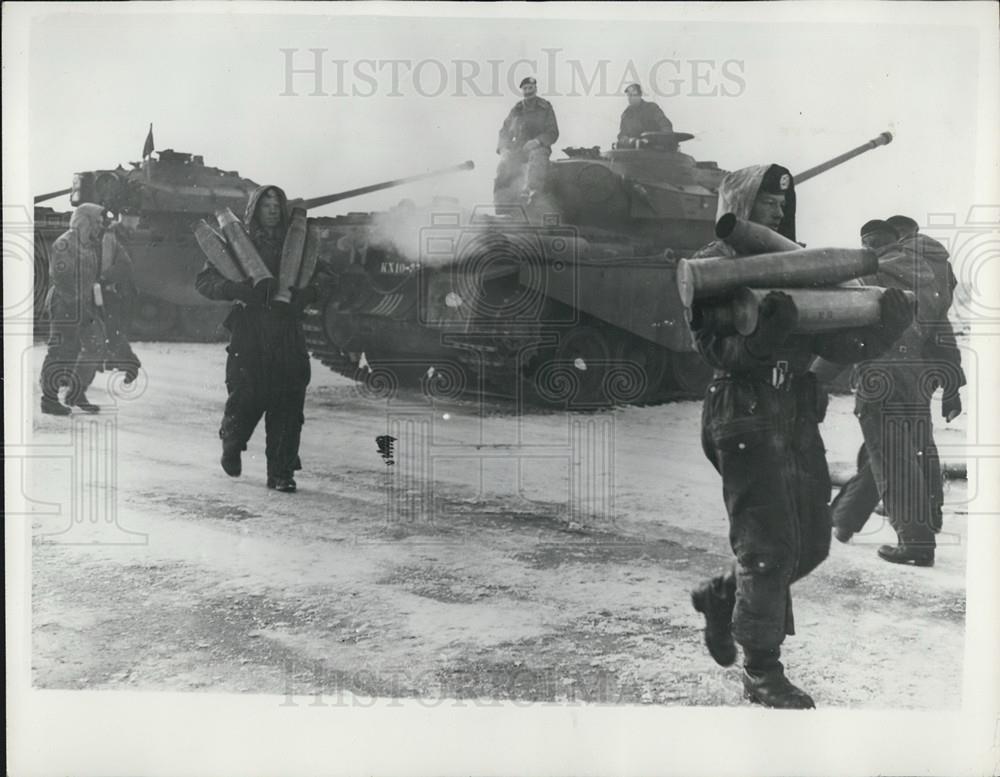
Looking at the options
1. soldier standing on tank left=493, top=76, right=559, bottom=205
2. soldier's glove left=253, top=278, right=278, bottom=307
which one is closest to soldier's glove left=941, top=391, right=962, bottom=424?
soldier standing on tank left=493, top=76, right=559, bottom=205

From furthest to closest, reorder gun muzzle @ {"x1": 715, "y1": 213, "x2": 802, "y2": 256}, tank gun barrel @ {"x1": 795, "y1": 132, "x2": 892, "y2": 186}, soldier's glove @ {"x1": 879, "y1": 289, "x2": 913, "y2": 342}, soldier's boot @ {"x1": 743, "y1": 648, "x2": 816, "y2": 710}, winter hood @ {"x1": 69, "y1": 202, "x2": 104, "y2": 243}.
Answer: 1. winter hood @ {"x1": 69, "y1": 202, "x2": 104, "y2": 243}
2. tank gun barrel @ {"x1": 795, "y1": 132, "x2": 892, "y2": 186}
3. soldier's boot @ {"x1": 743, "y1": 648, "x2": 816, "y2": 710}
4. soldier's glove @ {"x1": 879, "y1": 289, "x2": 913, "y2": 342}
5. gun muzzle @ {"x1": 715, "y1": 213, "x2": 802, "y2": 256}

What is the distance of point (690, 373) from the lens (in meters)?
4.34

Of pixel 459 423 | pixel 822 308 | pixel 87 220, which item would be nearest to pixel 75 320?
pixel 87 220

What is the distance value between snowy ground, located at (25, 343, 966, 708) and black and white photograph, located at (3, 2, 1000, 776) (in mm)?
15

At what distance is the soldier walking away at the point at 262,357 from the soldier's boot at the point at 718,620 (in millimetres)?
1827

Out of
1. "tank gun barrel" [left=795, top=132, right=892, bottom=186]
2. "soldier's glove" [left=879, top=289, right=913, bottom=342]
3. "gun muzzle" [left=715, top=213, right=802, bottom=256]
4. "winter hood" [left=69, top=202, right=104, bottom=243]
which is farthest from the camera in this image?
"winter hood" [left=69, top=202, right=104, bottom=243]

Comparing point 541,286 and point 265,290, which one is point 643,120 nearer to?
point 541,286

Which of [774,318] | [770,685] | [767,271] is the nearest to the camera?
[774,318]

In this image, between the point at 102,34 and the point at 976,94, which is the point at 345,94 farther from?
the point at 976,94

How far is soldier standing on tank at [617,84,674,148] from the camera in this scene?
14.0 feet

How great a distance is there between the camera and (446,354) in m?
4.54

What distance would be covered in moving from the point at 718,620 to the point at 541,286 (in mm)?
1674

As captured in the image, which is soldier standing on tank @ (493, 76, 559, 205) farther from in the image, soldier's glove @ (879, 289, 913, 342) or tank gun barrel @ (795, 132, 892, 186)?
soldier's glove @ (879, 289, 913, 342)

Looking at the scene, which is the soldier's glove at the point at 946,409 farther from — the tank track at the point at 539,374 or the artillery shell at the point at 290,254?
the artillery shell at the point at 290,254
